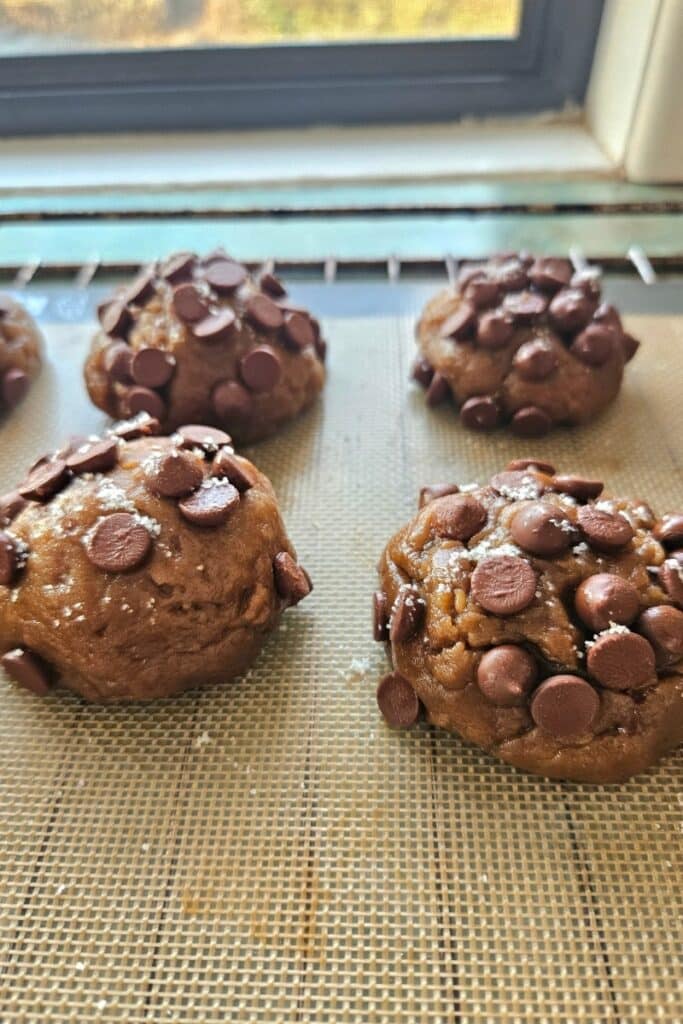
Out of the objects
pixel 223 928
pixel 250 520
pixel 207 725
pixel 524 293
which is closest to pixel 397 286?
pixel 524 293

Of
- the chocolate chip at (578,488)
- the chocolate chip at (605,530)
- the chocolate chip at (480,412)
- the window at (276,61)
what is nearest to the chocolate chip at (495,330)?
the chocolate chip at (480,412)

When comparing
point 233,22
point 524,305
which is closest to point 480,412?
point 524,305

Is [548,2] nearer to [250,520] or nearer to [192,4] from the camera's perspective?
[192,4]

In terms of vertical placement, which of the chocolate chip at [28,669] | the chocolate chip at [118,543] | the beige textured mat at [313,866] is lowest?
the beige textured mat at [313,866]

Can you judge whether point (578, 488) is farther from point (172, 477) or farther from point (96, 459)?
point (96, 459)

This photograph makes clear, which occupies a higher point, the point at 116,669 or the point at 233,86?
the point at 233,86

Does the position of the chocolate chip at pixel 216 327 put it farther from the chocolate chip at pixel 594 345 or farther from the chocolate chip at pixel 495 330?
the chocolate chip at pixel 594 345

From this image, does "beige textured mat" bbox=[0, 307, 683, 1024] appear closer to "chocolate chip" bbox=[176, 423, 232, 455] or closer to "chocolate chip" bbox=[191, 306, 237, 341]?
"chocolate chip" bbox=[176, 423, 232, 455]
